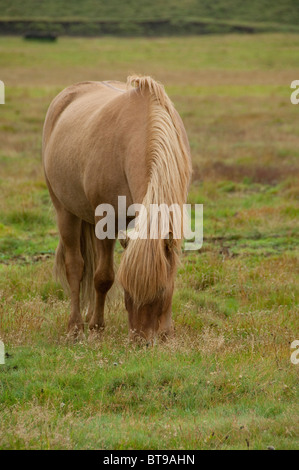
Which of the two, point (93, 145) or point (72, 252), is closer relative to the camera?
point (93, 145)

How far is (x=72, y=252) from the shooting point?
20.8 feet

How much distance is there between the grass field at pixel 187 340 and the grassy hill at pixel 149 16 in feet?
253

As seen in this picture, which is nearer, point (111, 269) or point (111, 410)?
point (111, 410)

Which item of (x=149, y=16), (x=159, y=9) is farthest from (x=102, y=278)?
(x=159, y=9)

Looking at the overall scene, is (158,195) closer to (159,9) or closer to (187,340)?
(187,340)

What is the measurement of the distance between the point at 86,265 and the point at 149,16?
96398 millimetres

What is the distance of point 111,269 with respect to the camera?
227 inches

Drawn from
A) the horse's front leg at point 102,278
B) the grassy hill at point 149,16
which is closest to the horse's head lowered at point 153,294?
the horse's front leg at point 102,278

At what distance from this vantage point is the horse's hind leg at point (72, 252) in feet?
20.3

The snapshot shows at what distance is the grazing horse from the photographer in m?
4.16
